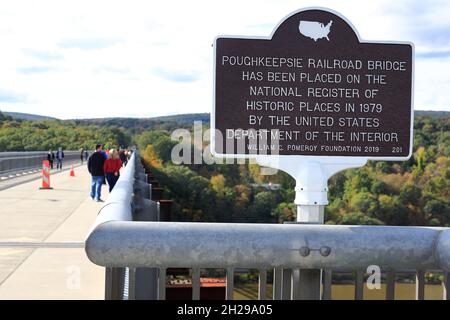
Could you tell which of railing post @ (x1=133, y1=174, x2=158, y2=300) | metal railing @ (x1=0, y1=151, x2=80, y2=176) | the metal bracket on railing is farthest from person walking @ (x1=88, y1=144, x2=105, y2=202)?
the metal bracket on railing

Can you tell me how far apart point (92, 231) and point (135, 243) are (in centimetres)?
20

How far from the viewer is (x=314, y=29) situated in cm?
478

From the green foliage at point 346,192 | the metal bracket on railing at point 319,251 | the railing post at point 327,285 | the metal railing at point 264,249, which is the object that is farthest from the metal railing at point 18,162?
the metal bracket on railing at point 319,251

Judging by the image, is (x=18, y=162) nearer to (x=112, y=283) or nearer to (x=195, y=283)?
(x=112, y=283)

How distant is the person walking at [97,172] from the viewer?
1814 cm

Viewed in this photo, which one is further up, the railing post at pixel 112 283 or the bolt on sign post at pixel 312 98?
the bolt on sign post at pixel 312 98

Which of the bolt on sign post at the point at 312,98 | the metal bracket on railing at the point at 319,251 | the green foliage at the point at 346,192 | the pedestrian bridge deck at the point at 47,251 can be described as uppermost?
the bolt on sign post at the point at 312,98

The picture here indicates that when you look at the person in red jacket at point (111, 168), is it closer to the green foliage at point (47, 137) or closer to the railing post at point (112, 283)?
the railing post at point (112, 283)

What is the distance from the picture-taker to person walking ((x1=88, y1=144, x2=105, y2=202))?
714 inches

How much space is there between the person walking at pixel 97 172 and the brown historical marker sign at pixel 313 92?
549 inches

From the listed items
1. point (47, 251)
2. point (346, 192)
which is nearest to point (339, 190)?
point (346, 192)

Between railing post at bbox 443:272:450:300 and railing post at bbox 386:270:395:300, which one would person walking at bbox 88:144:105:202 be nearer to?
railing post at bbox 386:270:395:300

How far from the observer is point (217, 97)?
4566 mm

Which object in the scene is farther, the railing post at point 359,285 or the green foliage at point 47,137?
the green foliage at point 47,137
